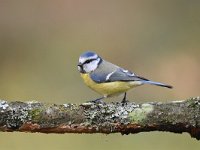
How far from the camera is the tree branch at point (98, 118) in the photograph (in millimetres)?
2887

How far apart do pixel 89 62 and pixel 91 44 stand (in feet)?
14.8

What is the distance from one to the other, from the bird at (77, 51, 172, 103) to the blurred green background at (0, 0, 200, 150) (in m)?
2.94

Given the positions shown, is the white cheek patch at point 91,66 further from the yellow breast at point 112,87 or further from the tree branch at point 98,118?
the tree branch at point 98,118

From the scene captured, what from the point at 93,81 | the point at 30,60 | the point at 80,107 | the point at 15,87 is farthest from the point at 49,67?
the point at 80,107

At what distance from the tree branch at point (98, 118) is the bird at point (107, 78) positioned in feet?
2.01

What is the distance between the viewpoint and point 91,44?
8211 mm

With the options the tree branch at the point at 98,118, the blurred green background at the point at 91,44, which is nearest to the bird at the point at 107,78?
the tree branch at the point at 98,118

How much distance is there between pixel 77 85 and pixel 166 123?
420 cm

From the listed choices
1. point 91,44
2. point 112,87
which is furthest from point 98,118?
point 91,44

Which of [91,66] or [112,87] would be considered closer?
[112,87]

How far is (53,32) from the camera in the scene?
8469mm

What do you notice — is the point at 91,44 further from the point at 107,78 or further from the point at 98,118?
the point at 98,118

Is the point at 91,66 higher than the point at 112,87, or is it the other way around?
the point at 91,66

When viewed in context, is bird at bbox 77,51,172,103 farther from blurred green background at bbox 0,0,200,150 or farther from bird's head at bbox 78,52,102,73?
blurred green background at bbox 0,0,200,150
